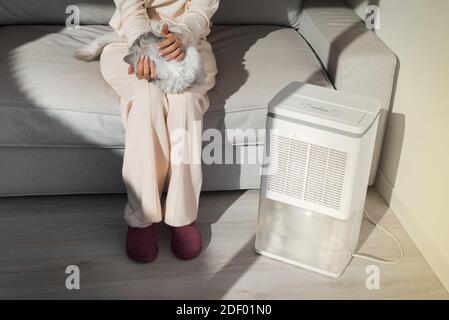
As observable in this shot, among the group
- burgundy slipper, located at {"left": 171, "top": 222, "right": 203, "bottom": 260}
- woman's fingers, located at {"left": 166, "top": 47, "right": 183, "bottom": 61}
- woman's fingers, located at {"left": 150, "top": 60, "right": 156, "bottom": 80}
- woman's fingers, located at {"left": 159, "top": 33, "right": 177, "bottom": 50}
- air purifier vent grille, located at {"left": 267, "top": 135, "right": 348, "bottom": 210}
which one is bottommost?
burgundy slipper, located at {"left": 171, "top": 222, "right": 203, "bottom": 260}

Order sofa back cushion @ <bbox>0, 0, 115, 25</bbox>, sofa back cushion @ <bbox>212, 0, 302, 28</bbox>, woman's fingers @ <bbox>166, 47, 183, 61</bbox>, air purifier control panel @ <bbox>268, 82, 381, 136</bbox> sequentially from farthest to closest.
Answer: sofa back cushion @ <bbox>212, 0, 302, 28</bbox> → sofa back cushion @ <bbox>0, 0, 115, 25</bbox> → woman's fingers @ <bbox>166, 47, 183, 61</bbox> → air purifier control panel @ <bbox>268, 82, 381, 136</bbox>

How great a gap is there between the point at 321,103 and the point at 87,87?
72cm

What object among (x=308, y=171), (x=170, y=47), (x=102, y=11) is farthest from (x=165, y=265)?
(x=102, y=11)

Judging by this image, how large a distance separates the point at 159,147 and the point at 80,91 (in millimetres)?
336

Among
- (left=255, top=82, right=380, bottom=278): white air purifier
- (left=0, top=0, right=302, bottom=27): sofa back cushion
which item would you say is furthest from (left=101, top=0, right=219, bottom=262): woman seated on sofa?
(left=0, top=0, right=302, bottom=27): sofa back cushion

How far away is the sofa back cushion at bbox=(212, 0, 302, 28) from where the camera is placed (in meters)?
2.23

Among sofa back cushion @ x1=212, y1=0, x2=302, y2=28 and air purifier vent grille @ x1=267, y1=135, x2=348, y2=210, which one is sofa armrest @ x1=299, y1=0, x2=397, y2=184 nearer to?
sofa back cushion @ x1=212, y1=0, x2=302, y2=28

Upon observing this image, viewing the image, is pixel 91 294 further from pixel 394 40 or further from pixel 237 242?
pixel 394 40

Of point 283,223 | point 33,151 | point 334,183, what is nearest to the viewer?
point 334,183

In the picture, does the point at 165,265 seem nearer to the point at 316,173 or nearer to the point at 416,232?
the point at 316,173

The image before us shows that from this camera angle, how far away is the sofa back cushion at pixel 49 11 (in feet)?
6.96

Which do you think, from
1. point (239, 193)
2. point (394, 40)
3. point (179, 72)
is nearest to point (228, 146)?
point (239, 193)

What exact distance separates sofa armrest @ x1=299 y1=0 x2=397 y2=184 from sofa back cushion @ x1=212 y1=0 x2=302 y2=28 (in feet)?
0.34

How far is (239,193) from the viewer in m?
2.09
